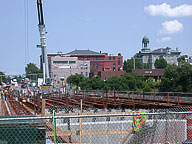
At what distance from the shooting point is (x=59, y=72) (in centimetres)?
10662

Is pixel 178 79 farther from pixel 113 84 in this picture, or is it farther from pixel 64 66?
pixel 64 66

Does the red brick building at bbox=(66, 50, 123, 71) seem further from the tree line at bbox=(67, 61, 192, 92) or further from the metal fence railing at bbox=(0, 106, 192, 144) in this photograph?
the metal fence railing at bbox=(0, 106, 192, 144)

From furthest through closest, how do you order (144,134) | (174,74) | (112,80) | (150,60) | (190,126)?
(150,60) → (112,80) → (174,74) → (190,126) → (144,134)

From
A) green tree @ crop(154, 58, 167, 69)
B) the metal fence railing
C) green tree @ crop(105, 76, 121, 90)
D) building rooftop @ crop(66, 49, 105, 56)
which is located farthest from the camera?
green tree @ crop(154, 58, 167, 69)

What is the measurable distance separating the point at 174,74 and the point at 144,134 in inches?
1730

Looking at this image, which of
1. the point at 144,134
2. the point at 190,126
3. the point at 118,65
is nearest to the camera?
the point at 144,134

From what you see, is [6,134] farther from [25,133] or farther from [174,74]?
[174,74]

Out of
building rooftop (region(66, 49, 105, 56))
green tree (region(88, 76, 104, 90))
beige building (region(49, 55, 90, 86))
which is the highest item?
building rooftop (region(66, 49, 105, 56))

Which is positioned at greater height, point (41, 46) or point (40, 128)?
point (41, 46)

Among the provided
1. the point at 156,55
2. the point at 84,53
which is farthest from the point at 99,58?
the point at 156,55

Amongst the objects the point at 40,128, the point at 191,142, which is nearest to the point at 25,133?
the point at 40,128

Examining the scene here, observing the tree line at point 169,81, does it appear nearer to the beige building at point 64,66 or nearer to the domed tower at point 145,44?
the beige building at point 64,66

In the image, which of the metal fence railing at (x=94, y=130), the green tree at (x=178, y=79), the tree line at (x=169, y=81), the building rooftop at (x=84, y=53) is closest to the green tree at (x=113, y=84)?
the tree line at (x=169, y=81)

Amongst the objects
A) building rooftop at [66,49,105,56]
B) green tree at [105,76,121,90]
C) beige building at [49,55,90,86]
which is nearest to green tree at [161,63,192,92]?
green tree at [105,76,121,90]
